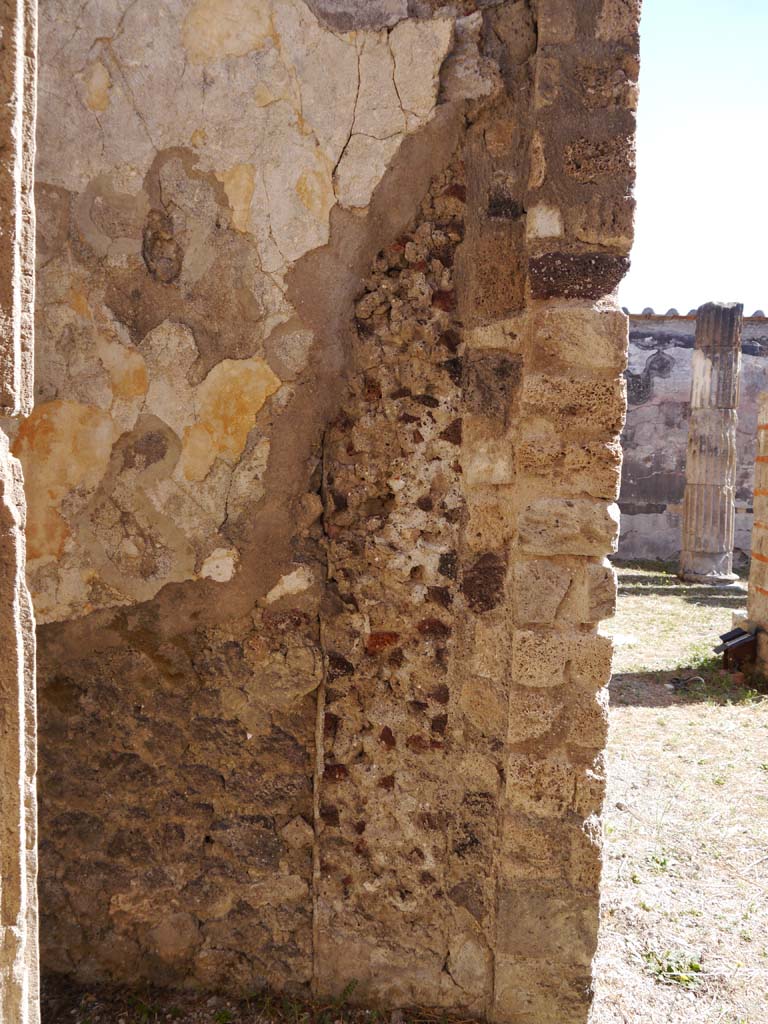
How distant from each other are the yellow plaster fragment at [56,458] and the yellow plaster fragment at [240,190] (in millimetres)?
633

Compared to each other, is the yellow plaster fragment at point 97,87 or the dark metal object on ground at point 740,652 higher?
the yellow plaster fragment at point 97,87

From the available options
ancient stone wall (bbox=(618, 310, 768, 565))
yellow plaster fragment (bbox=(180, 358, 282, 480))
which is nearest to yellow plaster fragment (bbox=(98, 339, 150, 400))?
yellow plaster fragment (bbox=(180, 358, 282, 480))

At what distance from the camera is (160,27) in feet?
6.93

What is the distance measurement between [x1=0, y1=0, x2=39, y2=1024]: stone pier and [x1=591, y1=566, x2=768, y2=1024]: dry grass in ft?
6.15

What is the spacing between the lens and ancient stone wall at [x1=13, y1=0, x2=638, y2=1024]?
83.8 inches

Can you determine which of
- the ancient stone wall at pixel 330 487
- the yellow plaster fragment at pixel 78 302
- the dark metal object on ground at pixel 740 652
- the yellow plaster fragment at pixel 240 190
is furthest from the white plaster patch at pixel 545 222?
the dark metal object on ground at pixel 740 652

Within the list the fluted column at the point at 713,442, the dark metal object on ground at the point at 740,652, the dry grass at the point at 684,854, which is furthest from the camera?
the fluted column at the point at 713,442

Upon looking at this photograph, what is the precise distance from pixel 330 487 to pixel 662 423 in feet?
39.8

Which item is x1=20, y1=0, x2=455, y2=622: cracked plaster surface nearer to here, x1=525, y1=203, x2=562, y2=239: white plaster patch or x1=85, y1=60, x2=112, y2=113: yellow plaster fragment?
x1=85, y1=60, x2=112, y2=113: yellow plaster fragment

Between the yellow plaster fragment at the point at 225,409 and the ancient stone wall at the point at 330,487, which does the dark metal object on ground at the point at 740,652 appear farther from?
the yellow plaster fragment at the point at 225,409

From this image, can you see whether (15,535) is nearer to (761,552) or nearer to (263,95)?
(263,95)

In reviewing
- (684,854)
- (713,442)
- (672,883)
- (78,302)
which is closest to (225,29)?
(78,302)

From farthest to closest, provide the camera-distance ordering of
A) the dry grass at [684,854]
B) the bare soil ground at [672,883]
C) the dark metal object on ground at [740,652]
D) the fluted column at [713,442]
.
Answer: the fluted column at [713,442], the dark metal object on ground at [740,652], the dry grass at [684,854], the bare soil ground at [672,883]

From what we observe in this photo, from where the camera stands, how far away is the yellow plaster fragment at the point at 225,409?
222 cm
